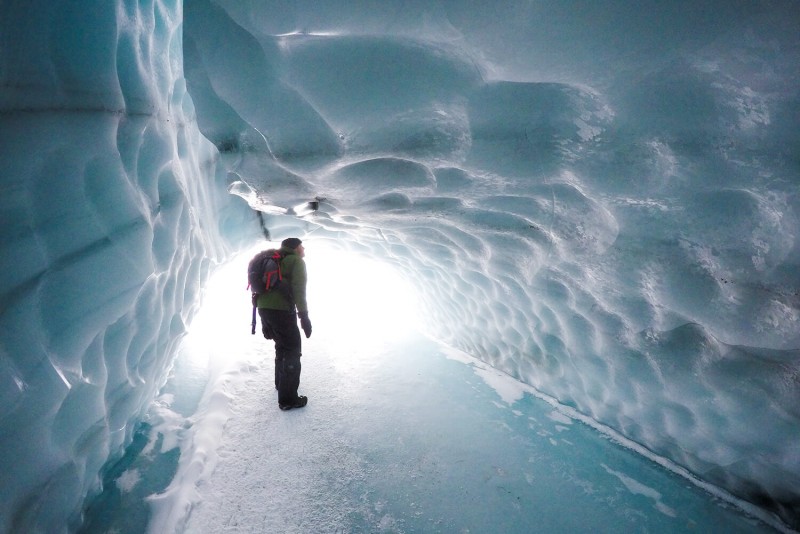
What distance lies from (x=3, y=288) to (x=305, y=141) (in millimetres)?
1528

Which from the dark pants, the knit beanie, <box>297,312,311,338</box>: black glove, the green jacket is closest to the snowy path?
the dark pants

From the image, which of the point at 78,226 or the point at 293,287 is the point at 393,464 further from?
the point at 78,226

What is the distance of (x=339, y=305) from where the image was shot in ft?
26.3

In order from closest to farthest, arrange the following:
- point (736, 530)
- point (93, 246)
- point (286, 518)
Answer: point (93, 246)
point (286, 518)
point (736, 530)

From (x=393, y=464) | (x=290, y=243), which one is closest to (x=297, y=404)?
(x=393, y=464)

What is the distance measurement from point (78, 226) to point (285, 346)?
6.01 ft

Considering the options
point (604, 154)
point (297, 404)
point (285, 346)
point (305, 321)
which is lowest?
point (297, 404)

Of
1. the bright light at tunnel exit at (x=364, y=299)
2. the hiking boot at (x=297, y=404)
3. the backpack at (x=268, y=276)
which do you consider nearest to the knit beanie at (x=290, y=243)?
the backpack at (x=268, y=276)

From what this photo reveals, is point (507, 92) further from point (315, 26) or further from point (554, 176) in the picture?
point (315, 26)

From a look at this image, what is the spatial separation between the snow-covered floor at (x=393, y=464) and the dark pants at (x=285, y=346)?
0.22m

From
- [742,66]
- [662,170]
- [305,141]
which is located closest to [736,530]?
[662,170]

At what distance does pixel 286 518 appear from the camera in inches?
75.6

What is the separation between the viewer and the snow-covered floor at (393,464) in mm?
1992

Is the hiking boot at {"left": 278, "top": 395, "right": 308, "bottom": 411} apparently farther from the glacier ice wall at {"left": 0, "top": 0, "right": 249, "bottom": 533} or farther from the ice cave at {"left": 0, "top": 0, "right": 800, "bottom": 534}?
the glacier ice wall at {"left": 0, "top": 0, "right": 249, "bottom": 533}
